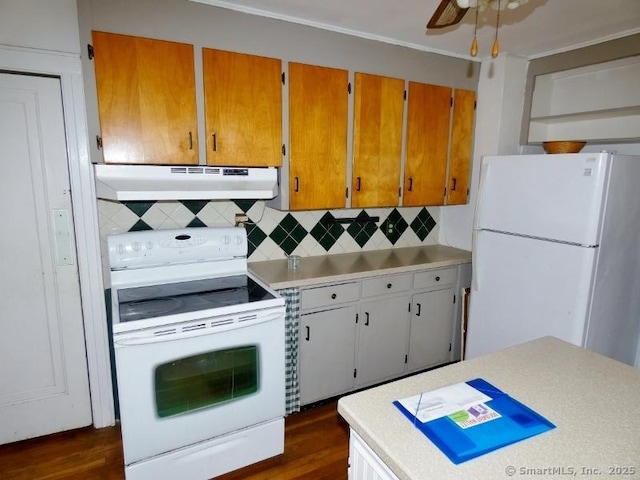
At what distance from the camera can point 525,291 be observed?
2367mm

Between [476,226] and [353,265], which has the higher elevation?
[476,226]

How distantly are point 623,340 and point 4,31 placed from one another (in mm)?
3816

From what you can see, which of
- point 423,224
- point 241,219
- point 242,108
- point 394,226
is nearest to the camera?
point 242,108

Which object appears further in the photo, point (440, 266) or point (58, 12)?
point (440, 266)

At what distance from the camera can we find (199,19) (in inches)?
78.2

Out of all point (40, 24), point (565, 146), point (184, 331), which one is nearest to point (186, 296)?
point (184, 331)

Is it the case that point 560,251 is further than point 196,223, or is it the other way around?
point 196,223

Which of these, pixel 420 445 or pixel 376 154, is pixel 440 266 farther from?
pixel 420 445

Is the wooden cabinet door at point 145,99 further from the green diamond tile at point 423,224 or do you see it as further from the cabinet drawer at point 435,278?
the green diamond tile at point 423,224

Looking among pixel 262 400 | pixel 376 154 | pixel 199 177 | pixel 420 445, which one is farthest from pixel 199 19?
pixel 420 445

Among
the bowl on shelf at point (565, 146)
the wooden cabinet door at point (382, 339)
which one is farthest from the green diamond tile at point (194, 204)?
the bowl on shelf at point (565, 146)

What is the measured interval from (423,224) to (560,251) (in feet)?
4.17

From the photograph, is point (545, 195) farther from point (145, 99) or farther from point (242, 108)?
point (145, 99)

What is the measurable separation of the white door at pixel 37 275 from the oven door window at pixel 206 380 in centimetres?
85
